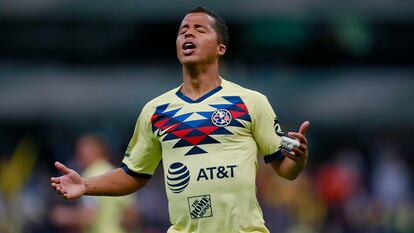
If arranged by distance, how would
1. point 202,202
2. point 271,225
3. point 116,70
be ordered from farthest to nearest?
point 116,70
point 271,225
point 202,202

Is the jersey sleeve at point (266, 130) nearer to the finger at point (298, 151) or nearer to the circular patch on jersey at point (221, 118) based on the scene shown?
the circular patch on jersey at point (221, 118)

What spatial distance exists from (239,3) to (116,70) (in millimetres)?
2834

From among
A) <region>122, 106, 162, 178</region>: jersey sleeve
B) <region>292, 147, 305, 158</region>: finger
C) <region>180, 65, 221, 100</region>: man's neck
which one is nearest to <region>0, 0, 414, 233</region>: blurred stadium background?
<region>122, 106, 162, 178</region>: jersey sleeve

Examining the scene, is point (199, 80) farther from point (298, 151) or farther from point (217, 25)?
point (298, 151)

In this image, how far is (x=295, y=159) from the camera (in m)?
8.06

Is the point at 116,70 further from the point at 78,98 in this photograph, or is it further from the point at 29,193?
the point at 29,193

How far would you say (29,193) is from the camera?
19406 millimetres

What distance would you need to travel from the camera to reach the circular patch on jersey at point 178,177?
8266 mm

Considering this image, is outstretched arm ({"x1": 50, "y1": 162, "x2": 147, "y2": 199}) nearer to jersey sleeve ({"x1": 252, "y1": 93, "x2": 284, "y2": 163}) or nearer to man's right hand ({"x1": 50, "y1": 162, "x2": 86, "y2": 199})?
man's right hand ({"x1": 50, "y1": 162, "x2": 86, "y2": 199})

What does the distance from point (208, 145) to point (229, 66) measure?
56.2ft

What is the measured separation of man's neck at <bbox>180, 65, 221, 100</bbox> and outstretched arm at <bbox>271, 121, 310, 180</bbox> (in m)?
A: 0.65


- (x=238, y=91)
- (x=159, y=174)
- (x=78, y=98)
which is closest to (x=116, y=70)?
(x=78, y=98)

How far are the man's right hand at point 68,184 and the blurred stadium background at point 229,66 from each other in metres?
15.3

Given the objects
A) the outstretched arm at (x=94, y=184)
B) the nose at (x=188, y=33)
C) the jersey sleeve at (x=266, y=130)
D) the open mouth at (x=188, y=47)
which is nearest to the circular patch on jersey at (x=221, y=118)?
the jersey sleeve at (x=266, y=130)
